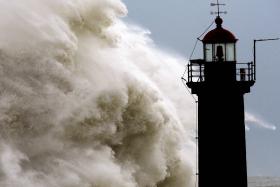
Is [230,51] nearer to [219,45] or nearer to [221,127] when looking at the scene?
[219,45]

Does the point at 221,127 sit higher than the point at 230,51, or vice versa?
the point at 230,51

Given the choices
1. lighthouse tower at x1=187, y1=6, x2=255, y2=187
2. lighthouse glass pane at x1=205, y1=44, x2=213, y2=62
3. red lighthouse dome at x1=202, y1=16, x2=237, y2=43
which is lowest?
lighthouse tower at x1=187, y1=6, x2=255, y2=187

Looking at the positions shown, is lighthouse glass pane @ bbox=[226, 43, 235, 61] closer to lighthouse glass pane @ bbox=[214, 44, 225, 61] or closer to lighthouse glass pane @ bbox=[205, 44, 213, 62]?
lighthouse glass pane @ bbox=[214, 44, 225, 61]

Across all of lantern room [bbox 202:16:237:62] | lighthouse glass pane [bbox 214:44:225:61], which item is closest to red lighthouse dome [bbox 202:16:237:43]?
lantern room [bbox 202:16:237:62]

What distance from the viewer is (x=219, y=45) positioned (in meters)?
17.2

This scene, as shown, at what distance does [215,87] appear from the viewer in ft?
53.8

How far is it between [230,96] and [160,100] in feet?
16.1

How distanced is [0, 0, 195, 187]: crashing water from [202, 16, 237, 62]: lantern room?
2940 millimetres

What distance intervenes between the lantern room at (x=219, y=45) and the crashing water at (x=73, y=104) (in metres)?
2.94

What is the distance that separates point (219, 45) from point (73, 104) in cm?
376

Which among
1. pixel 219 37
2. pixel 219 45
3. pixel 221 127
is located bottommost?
pixel 221 127

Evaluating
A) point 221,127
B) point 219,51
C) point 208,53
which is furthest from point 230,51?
point 221,127

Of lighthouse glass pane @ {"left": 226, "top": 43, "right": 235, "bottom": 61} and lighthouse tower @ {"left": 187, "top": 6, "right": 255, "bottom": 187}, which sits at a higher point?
lighthouse glass pane @ {"left": 226, "top": 43, "right": 235, "bottom": 61}

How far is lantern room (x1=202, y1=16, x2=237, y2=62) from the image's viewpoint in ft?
55.8
